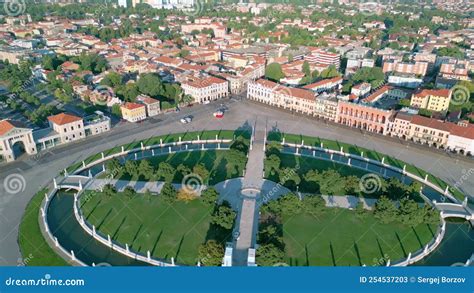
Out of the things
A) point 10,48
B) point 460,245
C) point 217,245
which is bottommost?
point 460,245

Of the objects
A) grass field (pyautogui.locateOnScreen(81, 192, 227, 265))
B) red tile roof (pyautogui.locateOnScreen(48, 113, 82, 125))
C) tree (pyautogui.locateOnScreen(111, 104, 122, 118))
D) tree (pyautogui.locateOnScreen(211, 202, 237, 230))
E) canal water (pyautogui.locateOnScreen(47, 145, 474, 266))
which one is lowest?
canal water (pyautogui.locateOnScreen(47, 145, 474, 266))

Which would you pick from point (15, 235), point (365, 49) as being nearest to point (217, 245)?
point (15, 235)

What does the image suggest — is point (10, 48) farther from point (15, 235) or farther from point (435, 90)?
point (435, 90)

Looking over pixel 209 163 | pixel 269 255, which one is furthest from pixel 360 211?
pixel 209 163

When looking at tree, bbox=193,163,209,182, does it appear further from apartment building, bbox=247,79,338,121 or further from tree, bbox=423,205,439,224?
apartment building, bbox=247,79,338,121

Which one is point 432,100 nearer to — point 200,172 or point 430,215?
point 430,215

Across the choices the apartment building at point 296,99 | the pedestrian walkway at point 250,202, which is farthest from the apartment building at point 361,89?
the pedestrian walkway at point 250,202

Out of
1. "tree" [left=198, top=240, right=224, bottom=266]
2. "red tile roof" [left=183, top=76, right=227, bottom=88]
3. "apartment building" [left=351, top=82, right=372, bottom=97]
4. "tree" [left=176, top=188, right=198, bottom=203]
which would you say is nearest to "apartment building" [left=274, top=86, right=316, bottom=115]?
"apartment building" [left=351, top=82, right=372, bottom=97]
